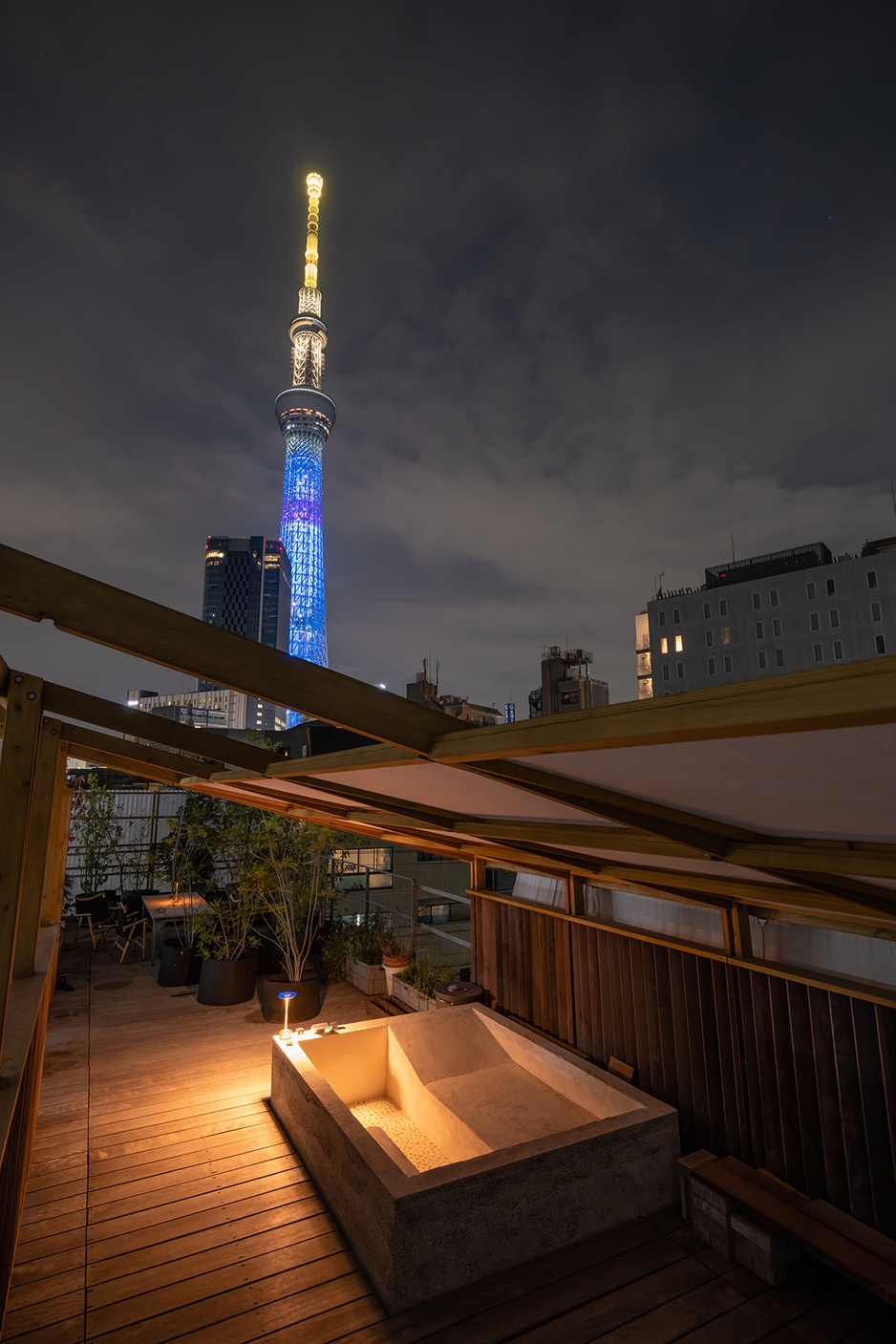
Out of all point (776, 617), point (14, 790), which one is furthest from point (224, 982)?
point (776, 617)

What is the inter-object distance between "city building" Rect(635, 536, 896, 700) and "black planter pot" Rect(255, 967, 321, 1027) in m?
39.2

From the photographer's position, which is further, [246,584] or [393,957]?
[246,584]

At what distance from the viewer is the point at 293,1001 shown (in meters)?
6.54

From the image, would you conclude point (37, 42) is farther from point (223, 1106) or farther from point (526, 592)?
point (526, 592)

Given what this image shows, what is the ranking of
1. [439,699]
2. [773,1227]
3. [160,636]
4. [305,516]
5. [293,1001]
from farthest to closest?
[305,516], [439,699], [293,1001], [773,1227], [160,636]

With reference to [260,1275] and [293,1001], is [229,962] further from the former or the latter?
[260,1275]

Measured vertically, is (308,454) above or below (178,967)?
above

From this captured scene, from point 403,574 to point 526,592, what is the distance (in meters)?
19.0

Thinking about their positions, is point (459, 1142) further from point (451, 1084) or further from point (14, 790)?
point (14, 790)

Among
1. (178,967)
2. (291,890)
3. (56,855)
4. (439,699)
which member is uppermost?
(439,699)

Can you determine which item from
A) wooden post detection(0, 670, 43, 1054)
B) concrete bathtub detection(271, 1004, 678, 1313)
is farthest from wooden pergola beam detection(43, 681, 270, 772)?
concrete bathtub detection(271, 1004, 678, 1313)

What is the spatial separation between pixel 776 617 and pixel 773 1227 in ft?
150

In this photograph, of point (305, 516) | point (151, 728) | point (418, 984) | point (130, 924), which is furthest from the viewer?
point (305, 516)

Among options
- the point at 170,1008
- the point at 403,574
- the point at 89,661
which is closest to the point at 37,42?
the point at 170,1008
